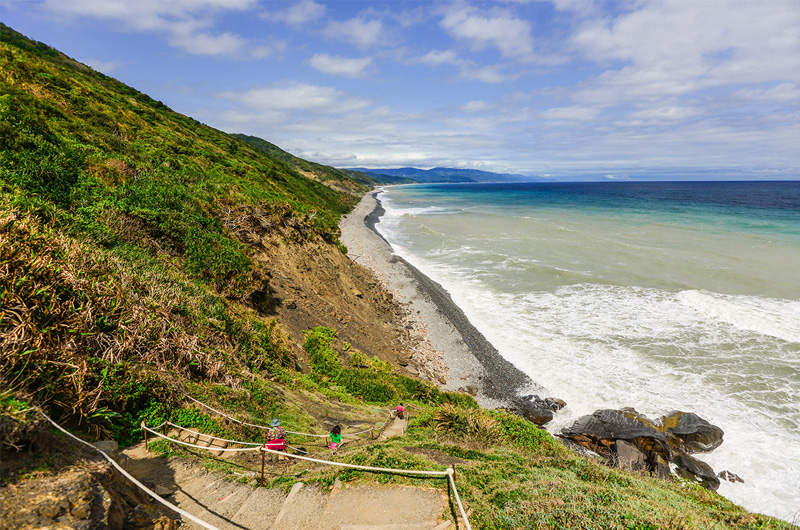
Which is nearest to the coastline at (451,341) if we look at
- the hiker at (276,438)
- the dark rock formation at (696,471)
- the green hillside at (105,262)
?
the dark rock formation at (696,471)

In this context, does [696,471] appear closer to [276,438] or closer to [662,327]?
[662,327]

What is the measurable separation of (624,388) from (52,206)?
19208mm

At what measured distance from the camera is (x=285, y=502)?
4.49m

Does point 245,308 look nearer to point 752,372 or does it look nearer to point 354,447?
point 354,447

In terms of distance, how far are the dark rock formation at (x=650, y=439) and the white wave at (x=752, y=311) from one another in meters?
10.4

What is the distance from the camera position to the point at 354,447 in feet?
22.1

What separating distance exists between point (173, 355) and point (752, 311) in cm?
2774

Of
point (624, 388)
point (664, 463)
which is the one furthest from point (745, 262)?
point (664, 463)

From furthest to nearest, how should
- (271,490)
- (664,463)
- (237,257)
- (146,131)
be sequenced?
(146,131), (237,257), (664,463), (271,490)

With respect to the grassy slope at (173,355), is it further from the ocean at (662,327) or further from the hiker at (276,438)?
the ocean at (662,327)

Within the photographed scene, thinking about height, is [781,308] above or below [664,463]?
above

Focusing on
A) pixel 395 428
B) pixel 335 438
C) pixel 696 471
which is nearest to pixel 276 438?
pixel 335 438

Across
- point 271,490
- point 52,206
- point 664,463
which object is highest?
point 52,206

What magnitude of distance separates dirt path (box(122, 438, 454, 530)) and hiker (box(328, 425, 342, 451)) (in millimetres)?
2169
